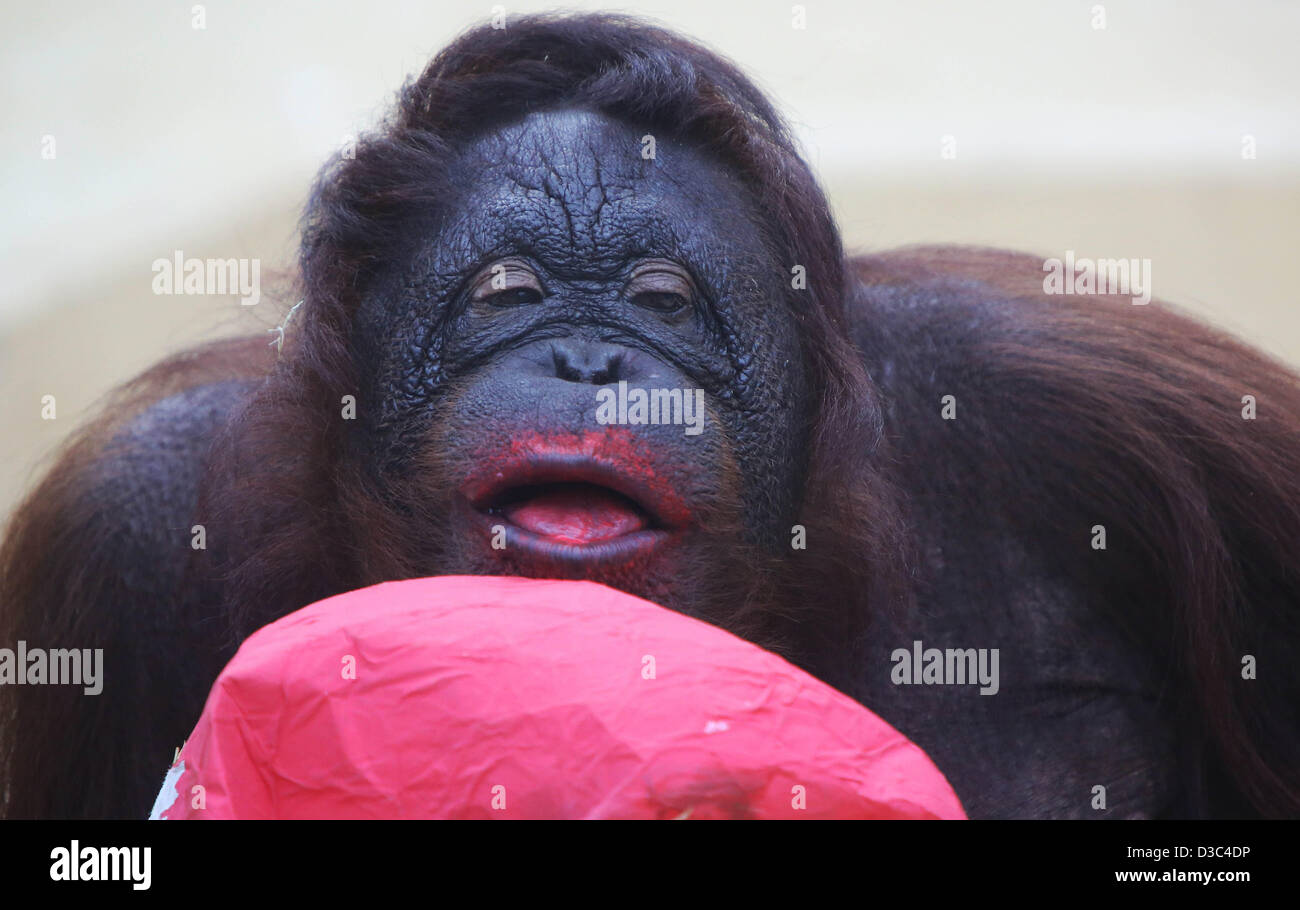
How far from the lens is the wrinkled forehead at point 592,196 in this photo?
2.55 meters

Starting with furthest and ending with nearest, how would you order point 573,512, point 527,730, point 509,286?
point 509,286 < point 573,512 < point 527,730

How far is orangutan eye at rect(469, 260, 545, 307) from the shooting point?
2.52 m

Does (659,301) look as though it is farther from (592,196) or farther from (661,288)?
(592,196)

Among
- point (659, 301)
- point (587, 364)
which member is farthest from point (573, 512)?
point (659, 301)

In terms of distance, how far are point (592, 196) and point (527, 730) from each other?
1.23 m

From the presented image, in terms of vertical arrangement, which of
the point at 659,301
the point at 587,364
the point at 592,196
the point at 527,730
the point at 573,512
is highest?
the point at 592,196

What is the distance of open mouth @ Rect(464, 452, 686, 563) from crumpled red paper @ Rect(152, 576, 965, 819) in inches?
16.3

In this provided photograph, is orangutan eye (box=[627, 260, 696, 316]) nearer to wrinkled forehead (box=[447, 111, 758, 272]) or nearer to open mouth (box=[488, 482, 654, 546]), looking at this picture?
wrinkled forehead (box=[447, 111, 758, 272])

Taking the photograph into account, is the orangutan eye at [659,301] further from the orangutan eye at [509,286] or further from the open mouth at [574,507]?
the open mouth at [574,507]

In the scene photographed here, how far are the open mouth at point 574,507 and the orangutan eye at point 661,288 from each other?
1.29 feet

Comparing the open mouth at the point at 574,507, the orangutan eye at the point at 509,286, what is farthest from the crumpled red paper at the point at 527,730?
the orangutan eye at the point at 509,286

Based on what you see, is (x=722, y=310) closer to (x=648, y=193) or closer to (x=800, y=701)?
(x=648, y=193)

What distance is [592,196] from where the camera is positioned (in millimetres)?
2584

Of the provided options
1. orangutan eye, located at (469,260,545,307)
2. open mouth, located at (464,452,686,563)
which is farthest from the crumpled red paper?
orangutan eye, located at (469,260,545,307)
